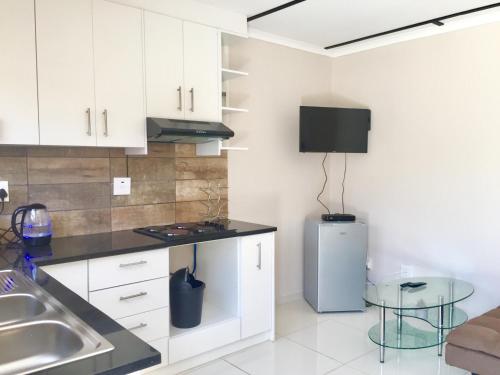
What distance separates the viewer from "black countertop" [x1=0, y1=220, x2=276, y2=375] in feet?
3.01

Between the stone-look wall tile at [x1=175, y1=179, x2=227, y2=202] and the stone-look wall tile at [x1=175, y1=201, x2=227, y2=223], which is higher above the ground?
the stone-look wall tile at [x1=175, y1=179, x2=227, y2=202]

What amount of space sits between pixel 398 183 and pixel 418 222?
1.18ft

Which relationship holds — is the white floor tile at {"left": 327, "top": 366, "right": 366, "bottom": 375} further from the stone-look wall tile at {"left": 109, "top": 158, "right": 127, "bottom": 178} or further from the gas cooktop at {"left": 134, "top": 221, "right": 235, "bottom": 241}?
the stone-look wall tile at {"left": 109, "top": 158, "right": 127, "bottom": 178}

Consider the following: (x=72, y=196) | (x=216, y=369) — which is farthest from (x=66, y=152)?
(x=216, y=369)

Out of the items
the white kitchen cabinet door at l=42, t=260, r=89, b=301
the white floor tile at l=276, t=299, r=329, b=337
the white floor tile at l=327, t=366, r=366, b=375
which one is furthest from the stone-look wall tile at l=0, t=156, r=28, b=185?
the white floor tile at l=327, t=366, r=366, b=375

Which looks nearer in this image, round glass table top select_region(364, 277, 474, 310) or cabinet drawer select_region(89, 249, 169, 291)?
cabinet drawer select_region(89, 249, 169, 291)

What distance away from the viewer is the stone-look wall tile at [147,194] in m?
2.83

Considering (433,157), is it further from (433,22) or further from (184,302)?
(184,302)

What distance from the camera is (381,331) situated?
9.05ft

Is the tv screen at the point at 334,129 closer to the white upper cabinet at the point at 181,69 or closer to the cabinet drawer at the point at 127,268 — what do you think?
the white upper cabinet at the point at 181,69

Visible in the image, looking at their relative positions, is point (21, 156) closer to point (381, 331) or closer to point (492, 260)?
point (381, 331)

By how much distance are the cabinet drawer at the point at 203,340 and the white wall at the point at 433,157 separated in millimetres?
1628

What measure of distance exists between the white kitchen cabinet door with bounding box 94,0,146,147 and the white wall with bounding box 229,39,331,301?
0.94 metres

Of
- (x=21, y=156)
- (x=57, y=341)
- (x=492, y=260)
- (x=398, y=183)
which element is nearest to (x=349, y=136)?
(x=398, y=183)
